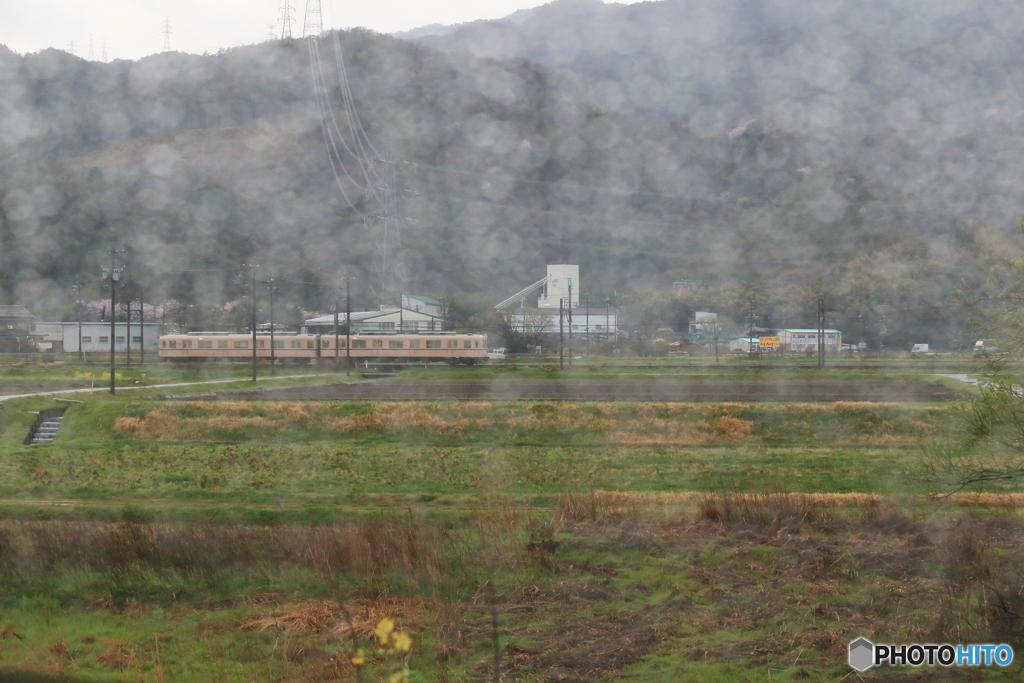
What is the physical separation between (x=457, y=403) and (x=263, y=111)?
8.55m

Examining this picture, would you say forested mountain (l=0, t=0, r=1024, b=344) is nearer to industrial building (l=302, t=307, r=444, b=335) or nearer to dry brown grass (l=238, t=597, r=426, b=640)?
industrial building (l=302, t=307, r=444, b=335)

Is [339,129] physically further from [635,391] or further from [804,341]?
[635,391]

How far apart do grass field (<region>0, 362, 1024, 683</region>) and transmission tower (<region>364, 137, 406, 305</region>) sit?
181cm

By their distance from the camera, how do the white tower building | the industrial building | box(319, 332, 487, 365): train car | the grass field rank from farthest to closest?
1. box(319, 332, 487, 365): train car
2. the industrial building
3. the white tower building
4. the grass field

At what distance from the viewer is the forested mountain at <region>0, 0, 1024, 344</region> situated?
189 inches

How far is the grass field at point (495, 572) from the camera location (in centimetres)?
399

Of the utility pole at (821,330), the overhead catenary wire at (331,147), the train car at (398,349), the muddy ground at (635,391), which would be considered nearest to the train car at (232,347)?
the train car at (398,349)

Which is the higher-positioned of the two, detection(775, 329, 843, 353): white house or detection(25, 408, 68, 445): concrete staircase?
detection(775, 329, 843, 353): white house

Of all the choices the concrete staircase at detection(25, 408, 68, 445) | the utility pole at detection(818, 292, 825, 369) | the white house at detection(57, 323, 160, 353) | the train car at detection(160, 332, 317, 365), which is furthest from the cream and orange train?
the utility pole at detection(818, 292, 825, 369)

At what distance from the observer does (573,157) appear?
5578mm

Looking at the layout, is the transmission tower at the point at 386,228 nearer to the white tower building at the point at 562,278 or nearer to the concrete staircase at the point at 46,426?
the white tower building at the point at 562,278

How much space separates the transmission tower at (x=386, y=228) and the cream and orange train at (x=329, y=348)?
38.1ft

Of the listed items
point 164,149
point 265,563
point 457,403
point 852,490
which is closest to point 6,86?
point 164,149

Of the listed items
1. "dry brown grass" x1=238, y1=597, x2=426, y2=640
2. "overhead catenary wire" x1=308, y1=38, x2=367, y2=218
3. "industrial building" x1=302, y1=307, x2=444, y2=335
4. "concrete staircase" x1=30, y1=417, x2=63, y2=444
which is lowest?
"dry brown grass" x1=238, y1=597, x2=426, y2=640
